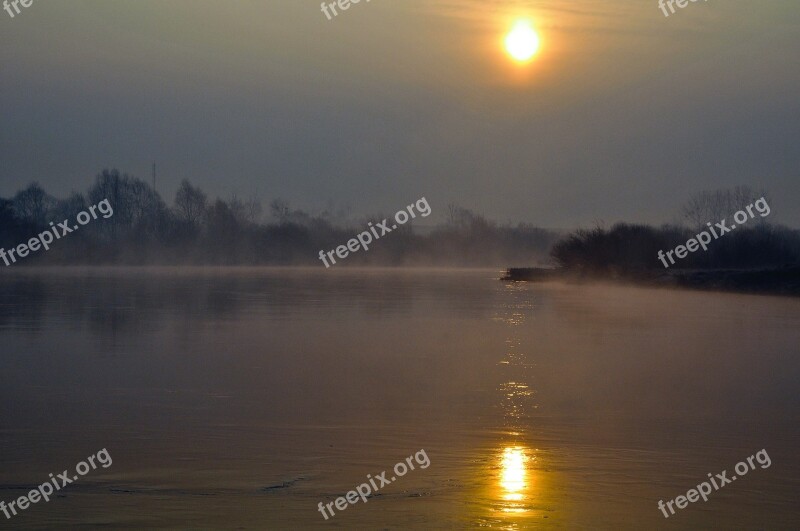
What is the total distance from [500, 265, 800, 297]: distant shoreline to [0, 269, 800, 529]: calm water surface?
2201cm

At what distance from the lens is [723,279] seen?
45.1 meters

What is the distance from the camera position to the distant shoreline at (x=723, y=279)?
40906mm

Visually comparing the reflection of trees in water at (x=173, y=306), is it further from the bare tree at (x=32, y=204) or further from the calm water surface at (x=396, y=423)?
the bare tree at (x=32, y=204)

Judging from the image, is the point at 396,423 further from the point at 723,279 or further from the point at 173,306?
the point at 723,279

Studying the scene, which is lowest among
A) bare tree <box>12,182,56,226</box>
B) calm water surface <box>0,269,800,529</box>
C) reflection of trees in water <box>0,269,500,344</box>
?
calm water surface <box>0,269,800,529</box>

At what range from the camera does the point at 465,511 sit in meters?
6.41

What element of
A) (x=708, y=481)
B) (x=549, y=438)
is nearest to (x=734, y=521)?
(x=708, y=481)

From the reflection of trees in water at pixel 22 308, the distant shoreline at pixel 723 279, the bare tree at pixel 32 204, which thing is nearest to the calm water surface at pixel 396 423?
the reflection of trees in water at pixel 22 308

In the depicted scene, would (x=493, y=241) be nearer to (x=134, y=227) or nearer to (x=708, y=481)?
(x=134, y=227)

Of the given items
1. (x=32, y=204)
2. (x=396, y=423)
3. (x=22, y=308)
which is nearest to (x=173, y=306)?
(x=22, y=308)

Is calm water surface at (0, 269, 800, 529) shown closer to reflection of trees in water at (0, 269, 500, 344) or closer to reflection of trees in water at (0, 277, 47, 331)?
reflection of trees in water at (0, 277, 47, 331)

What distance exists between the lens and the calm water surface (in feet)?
21.4

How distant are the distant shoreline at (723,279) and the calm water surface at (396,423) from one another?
2201 cm

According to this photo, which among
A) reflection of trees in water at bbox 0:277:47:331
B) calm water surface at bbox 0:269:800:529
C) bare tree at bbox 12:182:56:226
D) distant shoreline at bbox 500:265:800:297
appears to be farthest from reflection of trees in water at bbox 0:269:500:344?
bare tree at bbox 12:182:56:226
